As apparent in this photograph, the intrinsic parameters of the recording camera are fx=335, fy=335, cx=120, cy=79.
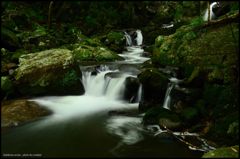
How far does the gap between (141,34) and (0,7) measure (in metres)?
8.41

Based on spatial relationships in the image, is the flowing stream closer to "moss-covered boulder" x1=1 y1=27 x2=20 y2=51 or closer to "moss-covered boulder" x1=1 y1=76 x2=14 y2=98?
"moss-covered boulder" x1=1 y1=76 x2=14 y2=98

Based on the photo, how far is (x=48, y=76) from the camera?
Answer: 12.0 metres

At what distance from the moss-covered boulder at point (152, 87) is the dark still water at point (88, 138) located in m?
0.50

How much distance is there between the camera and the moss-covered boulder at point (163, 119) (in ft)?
27.5

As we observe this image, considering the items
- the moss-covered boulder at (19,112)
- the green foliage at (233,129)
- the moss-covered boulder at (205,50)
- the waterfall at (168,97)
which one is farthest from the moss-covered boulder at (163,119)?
the moss-covered boulder at (19,112)

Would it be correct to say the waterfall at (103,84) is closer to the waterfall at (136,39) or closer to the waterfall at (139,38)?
the waterfall at (136,39)

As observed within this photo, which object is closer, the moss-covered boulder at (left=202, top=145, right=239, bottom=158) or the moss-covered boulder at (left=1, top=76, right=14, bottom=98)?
the moss-covered boulder at (left=202, top=145, right=239, bottom=158)

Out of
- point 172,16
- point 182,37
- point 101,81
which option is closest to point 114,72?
point 101,81

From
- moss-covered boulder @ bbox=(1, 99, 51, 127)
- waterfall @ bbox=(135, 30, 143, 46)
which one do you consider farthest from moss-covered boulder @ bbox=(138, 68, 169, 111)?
waterfall @ bbox=(135, 30, 143, 46)

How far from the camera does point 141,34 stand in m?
19.8

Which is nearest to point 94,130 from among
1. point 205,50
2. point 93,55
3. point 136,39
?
point 205,50

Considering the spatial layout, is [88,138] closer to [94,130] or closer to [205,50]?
[94,130]

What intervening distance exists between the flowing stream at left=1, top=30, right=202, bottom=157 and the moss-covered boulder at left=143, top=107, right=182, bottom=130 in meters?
0.30

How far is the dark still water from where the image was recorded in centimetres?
725
